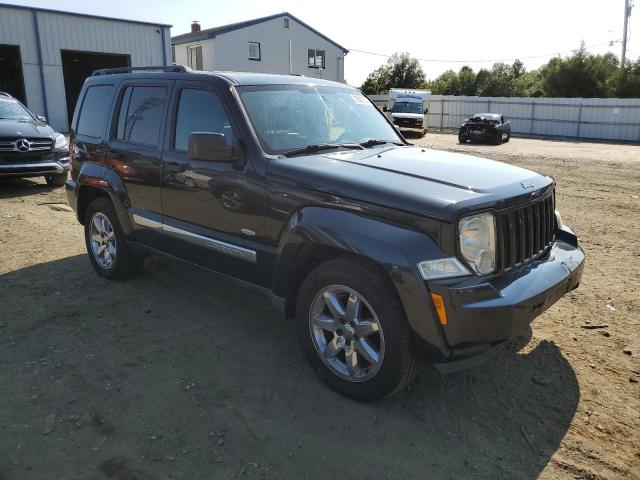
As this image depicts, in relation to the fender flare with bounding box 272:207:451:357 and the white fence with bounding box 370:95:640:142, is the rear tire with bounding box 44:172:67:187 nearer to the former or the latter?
the fender flare with bounding box 272:207:451:357

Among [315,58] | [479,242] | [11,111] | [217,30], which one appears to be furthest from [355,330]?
[315,58]

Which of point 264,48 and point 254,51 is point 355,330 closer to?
point 254,51

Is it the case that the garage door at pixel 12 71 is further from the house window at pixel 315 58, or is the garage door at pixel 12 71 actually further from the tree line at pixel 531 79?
the tree line at pixel 531 79

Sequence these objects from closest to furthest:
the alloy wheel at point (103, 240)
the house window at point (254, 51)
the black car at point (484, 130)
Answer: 1. the alloy wheel at point (103, 240)
2. the black car at point (484, 130)
3. the house window at point (254, 51)

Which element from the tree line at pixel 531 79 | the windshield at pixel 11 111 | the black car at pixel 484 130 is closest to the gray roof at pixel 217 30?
the tree line at pixel 531 79

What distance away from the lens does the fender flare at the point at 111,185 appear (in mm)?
4961

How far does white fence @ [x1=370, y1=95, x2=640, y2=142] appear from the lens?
90.5 ft

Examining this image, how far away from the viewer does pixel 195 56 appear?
3594cm

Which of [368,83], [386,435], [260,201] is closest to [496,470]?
[386,435]

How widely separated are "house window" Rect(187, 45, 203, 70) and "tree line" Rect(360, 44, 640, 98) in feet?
58.0

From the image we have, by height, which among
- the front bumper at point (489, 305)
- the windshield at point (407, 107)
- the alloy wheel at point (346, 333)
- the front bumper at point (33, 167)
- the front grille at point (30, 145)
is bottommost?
the alloy wheel at point (346, 333)

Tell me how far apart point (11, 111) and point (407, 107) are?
67.4ft

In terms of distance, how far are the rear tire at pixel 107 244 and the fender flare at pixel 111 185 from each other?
14cm

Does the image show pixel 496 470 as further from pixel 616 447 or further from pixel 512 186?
pixel 512 186
